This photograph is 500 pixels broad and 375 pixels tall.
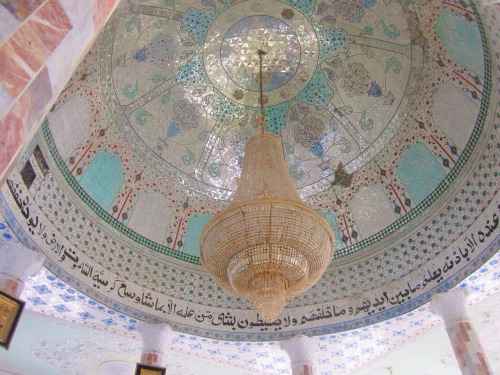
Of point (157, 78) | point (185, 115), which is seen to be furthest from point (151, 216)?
point (157, 78)

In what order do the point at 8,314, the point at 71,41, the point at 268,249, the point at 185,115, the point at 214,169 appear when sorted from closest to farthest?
the point at 71,41, the point at 268,249, the point at 8,314, the point at 185,115, the point at 214,169

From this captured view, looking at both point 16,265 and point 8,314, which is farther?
point 16,265

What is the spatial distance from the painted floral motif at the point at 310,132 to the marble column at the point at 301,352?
283 cm

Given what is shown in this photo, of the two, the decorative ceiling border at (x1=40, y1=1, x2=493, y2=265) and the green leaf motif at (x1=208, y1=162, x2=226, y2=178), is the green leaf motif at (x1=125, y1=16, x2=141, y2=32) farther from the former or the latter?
the green leaf motif at (x1=208, y1=162, x2=226, y2=178)

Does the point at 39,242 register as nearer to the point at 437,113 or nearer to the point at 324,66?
the point at 324,66

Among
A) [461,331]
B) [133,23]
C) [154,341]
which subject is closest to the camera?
[461,331]

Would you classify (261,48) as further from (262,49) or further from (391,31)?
(391,31)

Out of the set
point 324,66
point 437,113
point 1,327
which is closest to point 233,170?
point 324,66

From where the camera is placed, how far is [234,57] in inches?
254

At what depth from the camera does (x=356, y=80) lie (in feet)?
21.1

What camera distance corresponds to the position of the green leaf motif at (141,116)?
638cm

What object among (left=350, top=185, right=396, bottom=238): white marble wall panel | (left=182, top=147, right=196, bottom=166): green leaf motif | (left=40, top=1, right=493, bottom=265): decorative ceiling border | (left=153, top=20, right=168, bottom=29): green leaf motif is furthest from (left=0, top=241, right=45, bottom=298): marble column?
(left=350, top=185, right=396, bottom=238): white marble wall panel

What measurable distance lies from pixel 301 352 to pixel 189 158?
318 centimetres

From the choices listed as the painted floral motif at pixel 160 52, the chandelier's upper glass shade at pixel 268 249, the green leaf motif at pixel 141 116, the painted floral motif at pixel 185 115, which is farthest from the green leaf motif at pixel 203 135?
the chandelier's upper glass shade at pixel 268 249
